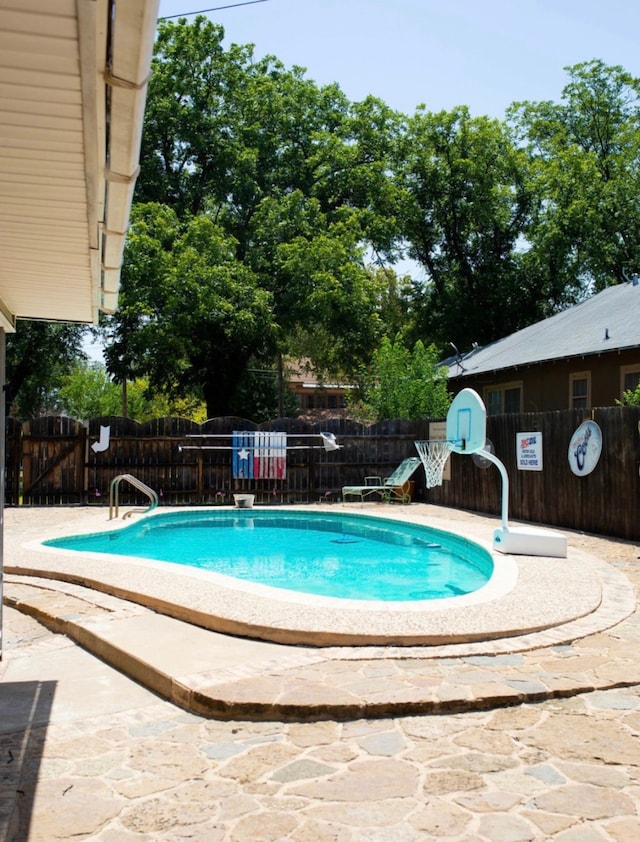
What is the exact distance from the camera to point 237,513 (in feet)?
46.5

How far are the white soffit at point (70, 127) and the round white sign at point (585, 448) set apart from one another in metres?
7.89

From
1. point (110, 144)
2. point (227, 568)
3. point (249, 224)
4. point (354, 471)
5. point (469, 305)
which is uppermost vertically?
point (249, 224)

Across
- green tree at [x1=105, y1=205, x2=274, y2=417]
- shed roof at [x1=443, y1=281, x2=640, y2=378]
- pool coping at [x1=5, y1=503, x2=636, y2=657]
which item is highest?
green tree at [x1=105, y1=205, x2=274, y2=417]

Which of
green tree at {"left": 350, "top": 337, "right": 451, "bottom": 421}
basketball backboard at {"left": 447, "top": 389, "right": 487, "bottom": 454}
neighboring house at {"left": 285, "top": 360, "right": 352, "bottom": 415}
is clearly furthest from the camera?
neighboring house at {"left": 285, "top": 360, "right": 352, "bottom": 415}

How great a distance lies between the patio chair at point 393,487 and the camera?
15453 millimetres

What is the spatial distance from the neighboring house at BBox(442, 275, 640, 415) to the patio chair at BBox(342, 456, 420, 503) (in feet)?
13.2

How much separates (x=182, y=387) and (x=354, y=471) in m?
11.2

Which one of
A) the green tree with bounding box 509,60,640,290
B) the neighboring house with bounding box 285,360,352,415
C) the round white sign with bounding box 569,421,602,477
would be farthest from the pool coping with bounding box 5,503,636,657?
the neighboring house with bounding box 285,360,352,415

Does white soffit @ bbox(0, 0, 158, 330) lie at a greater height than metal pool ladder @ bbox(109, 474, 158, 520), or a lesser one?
greater

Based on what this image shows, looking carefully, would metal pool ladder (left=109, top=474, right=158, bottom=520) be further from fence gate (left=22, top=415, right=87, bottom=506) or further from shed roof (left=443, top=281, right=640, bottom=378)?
shed roof (left=443, top=281, right=640, bottom=378)

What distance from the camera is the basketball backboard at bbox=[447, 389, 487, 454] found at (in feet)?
29.4

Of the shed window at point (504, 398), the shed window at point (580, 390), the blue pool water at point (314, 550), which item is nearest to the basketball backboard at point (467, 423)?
the blue pool water at point (314, 550)

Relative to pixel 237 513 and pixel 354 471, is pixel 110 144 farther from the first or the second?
pixel 354 471

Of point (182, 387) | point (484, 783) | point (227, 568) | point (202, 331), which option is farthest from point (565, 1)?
point (182, 387)
